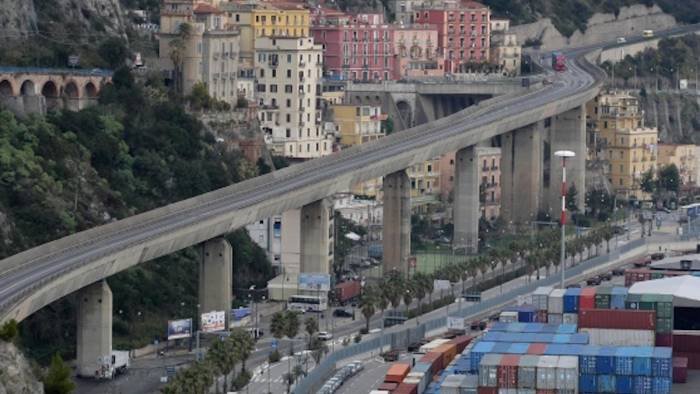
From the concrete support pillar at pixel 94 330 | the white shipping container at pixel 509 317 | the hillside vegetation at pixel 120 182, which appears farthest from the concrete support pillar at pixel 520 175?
the concrete support pillar at pixel 94 330

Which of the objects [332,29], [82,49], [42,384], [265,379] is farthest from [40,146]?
[332,29]

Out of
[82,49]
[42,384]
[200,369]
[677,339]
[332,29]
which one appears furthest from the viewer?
[332,29]

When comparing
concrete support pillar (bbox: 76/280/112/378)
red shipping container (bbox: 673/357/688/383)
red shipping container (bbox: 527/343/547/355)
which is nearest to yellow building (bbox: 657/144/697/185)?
red shipping container (bbox: 673/357/688/383)

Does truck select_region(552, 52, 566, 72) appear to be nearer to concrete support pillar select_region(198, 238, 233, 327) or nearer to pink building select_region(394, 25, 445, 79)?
pink building select_region(394, 25, 445, 79)

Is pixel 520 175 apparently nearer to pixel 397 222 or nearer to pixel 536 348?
pixel 397 222

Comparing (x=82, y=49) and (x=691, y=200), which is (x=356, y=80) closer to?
(x=691, y=200)

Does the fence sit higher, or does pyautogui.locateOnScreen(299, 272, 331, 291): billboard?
pyautogui.locateOnScreen(299, 272, 331, 291): billboard
